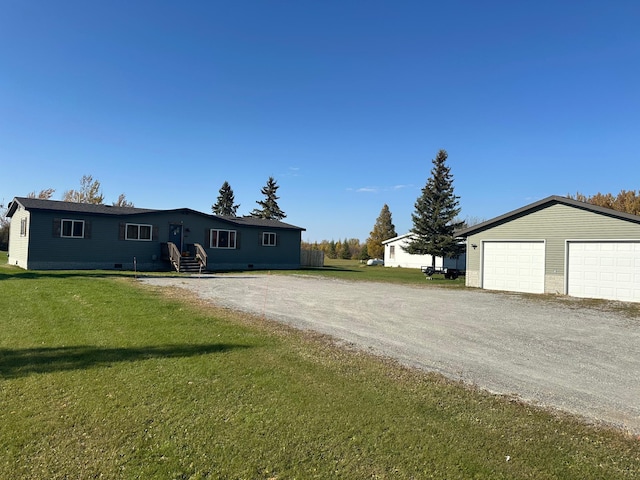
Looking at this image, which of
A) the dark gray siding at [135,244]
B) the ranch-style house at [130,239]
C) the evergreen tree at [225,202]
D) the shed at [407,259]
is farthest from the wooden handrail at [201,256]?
the evergreen tree at [225,202]

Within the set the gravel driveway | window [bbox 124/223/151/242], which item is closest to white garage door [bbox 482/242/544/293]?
the gravel driveway

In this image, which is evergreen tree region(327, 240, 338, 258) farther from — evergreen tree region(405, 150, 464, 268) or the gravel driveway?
the gravel driveway

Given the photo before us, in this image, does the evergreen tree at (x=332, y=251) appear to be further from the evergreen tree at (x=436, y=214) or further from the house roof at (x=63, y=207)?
the house roof at (x=63, y=207)

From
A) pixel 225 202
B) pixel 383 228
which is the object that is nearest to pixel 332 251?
pixel 383 228

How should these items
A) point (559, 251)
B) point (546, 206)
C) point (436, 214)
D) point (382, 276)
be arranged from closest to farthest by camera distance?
1. point (559, 251)
2. point (546, 206)
3. point (382, 276)
4. point (436, 214)

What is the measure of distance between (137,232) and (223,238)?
16.8ft

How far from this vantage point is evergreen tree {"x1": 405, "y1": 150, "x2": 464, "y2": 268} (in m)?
32.9

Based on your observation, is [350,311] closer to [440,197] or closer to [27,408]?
[27,408]

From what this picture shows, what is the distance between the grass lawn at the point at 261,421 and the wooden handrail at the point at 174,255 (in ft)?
53.0

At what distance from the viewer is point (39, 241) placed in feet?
65.5

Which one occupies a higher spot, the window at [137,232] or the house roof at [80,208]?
the house roof at [80,208]

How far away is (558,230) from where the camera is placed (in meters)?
15.8

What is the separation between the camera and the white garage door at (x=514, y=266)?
16.4m

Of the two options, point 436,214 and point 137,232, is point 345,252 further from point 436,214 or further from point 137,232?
point 137,232
